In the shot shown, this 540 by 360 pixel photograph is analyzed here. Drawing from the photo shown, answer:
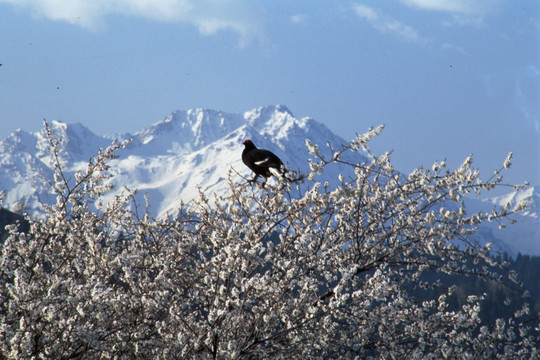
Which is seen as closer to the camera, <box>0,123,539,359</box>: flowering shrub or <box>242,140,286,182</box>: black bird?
<box>0,123,539,359</box>: flowering shrub

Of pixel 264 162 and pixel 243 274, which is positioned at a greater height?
pixel 264 162

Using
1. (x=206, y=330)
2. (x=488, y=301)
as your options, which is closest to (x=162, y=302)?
(x=206, y=330)

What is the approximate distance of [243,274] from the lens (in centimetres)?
573

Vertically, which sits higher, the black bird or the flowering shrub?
the black bird

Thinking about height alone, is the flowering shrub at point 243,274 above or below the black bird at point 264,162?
below

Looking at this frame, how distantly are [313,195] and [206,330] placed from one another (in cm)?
278

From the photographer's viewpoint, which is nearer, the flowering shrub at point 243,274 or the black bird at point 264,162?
the flowering shrub at point 243,274

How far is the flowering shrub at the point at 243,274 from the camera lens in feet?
18.5

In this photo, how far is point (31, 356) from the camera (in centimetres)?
568

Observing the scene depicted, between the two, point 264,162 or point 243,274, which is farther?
point 264,162

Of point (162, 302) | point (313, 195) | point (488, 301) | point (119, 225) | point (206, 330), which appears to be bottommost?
point (206, 330)

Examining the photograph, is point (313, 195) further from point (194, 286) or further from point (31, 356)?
point (31, 356)

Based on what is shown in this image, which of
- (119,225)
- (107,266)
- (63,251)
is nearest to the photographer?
(107,266)

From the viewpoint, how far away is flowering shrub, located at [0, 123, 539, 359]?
564 cm
